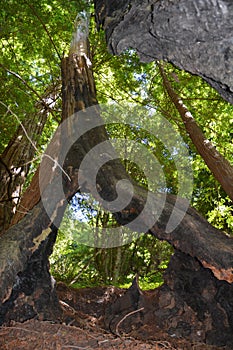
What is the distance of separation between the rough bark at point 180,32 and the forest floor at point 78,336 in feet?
7.31

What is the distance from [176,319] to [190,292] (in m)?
0.34

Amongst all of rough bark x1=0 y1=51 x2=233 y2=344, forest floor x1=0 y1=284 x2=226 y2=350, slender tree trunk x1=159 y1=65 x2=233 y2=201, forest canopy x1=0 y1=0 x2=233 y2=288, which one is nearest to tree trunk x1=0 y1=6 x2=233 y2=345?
rough bark x1=0 y1=51 x2=233 y2=344

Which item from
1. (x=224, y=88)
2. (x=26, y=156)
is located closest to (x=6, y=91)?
(x=26, y=156)

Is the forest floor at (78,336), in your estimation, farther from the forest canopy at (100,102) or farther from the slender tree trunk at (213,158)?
the slender tree trunk at (213,158)

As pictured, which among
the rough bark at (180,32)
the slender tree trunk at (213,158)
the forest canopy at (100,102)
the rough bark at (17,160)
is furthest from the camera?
the rough bark at (17,160)

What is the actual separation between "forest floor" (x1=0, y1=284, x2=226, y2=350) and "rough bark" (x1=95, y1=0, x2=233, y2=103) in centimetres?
223

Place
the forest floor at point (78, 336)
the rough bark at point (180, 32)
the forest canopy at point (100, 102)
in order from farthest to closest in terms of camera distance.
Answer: the forest canopy at point (100, 102), the forest floor at point (78, 336), the rough bark at point (180, 32)

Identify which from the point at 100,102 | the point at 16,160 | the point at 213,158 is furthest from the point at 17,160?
the point at 213,158

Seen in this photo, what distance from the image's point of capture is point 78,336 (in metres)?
2.94

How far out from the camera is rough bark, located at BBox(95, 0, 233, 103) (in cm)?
112

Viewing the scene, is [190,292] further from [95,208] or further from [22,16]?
[95,208]

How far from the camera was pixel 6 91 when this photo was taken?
5.79 meters

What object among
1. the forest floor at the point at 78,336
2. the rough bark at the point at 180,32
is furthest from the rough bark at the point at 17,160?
the rough bark at the point at 180,32

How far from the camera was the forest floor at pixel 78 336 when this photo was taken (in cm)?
276
